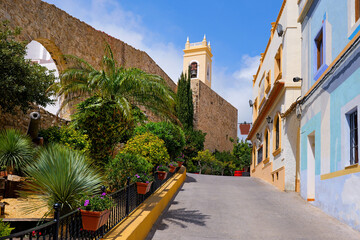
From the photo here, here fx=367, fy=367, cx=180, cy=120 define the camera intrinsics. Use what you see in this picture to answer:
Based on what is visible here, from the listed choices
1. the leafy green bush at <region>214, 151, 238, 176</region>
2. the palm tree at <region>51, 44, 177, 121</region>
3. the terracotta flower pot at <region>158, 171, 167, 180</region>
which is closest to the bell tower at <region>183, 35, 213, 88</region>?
the leafy green bush at <region>214, 151, 238, 176</region>

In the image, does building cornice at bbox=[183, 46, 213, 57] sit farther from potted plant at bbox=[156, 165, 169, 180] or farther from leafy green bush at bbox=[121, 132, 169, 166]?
potted plant at bbox=[156, 165, 169, 180]

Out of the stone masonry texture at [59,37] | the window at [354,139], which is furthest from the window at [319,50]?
the stone masonry texture at [59,37]

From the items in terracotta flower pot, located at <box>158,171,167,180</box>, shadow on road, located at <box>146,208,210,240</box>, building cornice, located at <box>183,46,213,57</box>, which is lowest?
→ shadow on road, located at <box>146,208,210,240</box>

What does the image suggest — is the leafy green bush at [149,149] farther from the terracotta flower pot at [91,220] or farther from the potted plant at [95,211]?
the terracotta flower pot at [91,220]

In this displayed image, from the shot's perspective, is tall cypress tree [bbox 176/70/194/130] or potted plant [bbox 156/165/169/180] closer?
potted plant [bbox 156/165/169/180]

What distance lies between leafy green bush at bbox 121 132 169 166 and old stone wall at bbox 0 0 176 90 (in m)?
4.48

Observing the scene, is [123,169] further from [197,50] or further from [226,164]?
[197,50]

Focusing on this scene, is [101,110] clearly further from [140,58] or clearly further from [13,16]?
[140,58]

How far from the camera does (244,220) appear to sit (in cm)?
790

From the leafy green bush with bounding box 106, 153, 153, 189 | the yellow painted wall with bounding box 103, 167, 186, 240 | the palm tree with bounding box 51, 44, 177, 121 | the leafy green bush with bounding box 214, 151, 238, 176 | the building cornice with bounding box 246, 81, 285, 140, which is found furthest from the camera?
the leafy green bush with bounding box 214, 151, 238, 176

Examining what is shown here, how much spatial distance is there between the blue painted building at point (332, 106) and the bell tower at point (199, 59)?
133 ft

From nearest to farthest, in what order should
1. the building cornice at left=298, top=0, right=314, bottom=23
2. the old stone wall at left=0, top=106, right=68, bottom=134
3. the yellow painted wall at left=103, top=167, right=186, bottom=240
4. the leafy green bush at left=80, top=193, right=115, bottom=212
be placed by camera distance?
the leafy green bush at left=80, top=193, right=115, bottom=212
the yellow painted wall at left=103, top=167, right=186, bottom=240
the building cornice at left=298, top=0, right=314, bottom=23
the old stone wall at left=0, top=106, right=68, bottom=134

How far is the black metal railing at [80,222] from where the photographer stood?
3850 mm

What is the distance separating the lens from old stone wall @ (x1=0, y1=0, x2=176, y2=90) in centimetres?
1281
